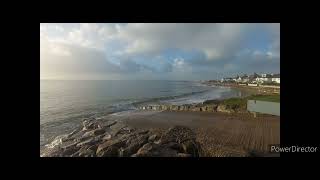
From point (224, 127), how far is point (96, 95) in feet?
7.99

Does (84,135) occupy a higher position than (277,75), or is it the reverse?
(277,75)

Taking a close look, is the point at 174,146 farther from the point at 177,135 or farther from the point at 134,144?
the point at 134,144

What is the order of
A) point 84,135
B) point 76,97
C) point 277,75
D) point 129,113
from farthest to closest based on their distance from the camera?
point 129,113 → point 76,97 → point 84,135 → point 277,75

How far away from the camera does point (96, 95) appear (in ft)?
16.3

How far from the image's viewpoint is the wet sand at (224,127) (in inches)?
147

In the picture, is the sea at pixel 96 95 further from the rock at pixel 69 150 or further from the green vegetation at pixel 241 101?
the rock at pixel 69 150

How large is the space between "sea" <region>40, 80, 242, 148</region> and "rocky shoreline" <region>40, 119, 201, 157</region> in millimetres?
226

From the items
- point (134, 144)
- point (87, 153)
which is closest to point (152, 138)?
point (134, 144)
